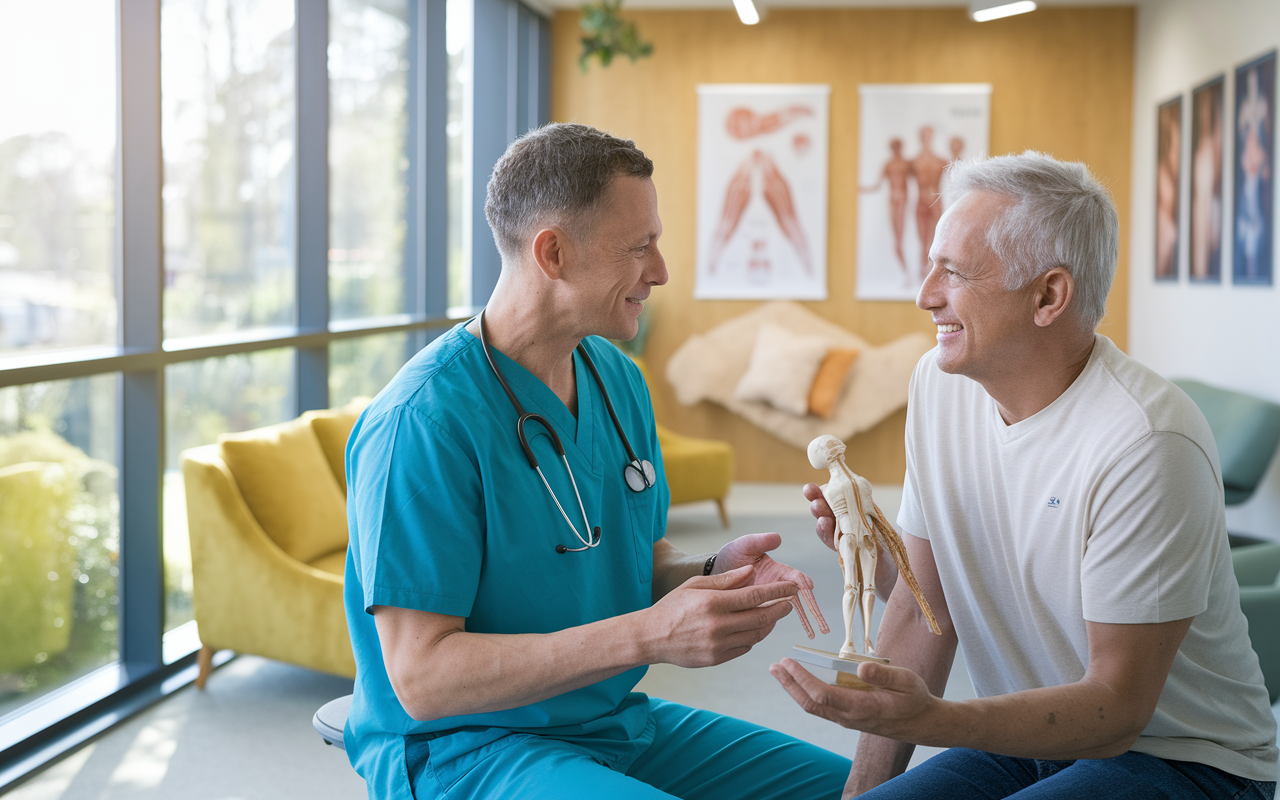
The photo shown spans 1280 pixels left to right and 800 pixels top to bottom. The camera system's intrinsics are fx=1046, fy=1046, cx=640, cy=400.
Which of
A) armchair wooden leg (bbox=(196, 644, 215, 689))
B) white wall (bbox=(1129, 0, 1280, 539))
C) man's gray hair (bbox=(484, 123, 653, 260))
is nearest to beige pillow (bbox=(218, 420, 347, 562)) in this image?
armchair wooden leg (bbox=(196, 644, 215, 689))

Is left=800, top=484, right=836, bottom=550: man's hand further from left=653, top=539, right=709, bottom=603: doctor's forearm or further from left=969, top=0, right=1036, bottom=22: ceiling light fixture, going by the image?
left=969, top=0, right=1036, bottom=22: ceiling light fixture

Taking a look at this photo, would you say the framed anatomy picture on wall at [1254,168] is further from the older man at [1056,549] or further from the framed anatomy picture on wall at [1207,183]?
the older man at [1056,549]

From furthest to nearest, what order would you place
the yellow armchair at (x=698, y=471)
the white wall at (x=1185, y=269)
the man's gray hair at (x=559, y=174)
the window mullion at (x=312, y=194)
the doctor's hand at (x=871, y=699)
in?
the yellow armchair at (x=698, y=471) < the white wall at (x=1185, y=269) < the window mullion at (x=312, y=194) < the man's gray hair at (x=559, y=174) < the doctor's hand at (x=871, y=699)

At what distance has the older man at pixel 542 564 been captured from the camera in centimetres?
132

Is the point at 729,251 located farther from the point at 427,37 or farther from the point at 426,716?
the point at 426,716

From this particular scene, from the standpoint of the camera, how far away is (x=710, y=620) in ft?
4.15

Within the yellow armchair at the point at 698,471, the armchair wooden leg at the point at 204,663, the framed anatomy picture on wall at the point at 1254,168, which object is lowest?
the armchair wooden leg at the point at 204,663

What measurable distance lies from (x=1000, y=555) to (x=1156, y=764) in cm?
34

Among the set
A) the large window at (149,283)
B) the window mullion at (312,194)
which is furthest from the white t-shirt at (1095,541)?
the window mullion at (312,194)

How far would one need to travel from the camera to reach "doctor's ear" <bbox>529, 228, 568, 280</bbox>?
1.55 m

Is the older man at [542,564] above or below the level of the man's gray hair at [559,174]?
below

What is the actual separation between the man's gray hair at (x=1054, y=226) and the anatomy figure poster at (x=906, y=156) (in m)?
6.01

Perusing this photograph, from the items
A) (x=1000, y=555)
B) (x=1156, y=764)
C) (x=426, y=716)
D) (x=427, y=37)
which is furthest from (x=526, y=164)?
(x=427, y=37)

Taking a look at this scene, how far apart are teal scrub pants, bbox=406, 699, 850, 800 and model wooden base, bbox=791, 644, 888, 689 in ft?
0.86
